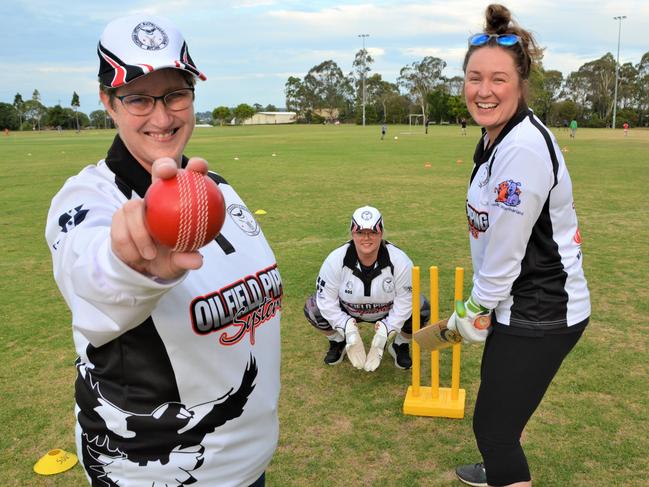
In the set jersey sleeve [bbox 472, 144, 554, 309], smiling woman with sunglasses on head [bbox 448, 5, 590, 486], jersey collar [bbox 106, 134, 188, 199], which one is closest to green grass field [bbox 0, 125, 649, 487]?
smiling woman with sunglasses on head [bbox 448, 5, 590, 486]

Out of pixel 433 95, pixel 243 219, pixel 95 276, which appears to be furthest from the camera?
pixel 433 95

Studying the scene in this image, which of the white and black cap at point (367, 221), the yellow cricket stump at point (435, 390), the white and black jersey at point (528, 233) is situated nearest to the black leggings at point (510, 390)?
the white and black jersey at point (528, 233)

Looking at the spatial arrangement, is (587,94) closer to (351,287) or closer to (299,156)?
(299,156)

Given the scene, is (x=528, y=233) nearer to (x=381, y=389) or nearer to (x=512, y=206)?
(x=512, y=206)

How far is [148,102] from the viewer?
178cm

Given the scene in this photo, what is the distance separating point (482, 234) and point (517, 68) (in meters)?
0.83

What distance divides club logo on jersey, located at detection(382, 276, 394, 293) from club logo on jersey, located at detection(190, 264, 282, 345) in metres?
3.24

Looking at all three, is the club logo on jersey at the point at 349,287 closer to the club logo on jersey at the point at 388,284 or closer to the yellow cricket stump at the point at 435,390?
the club logo on jersey at the point at 388,284

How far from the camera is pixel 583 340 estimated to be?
18.4 feet

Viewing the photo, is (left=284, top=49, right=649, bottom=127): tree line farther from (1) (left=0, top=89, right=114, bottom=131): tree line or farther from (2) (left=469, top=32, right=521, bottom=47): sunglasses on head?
(2) (left=469, top=32, right=521, bottom=47): sunglasses on head

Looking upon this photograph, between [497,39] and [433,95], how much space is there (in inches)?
3803

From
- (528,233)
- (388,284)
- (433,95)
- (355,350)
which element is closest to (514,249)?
(528,233)

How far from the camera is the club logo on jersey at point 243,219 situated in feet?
6.70

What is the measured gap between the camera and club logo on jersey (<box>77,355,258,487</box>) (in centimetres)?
177
